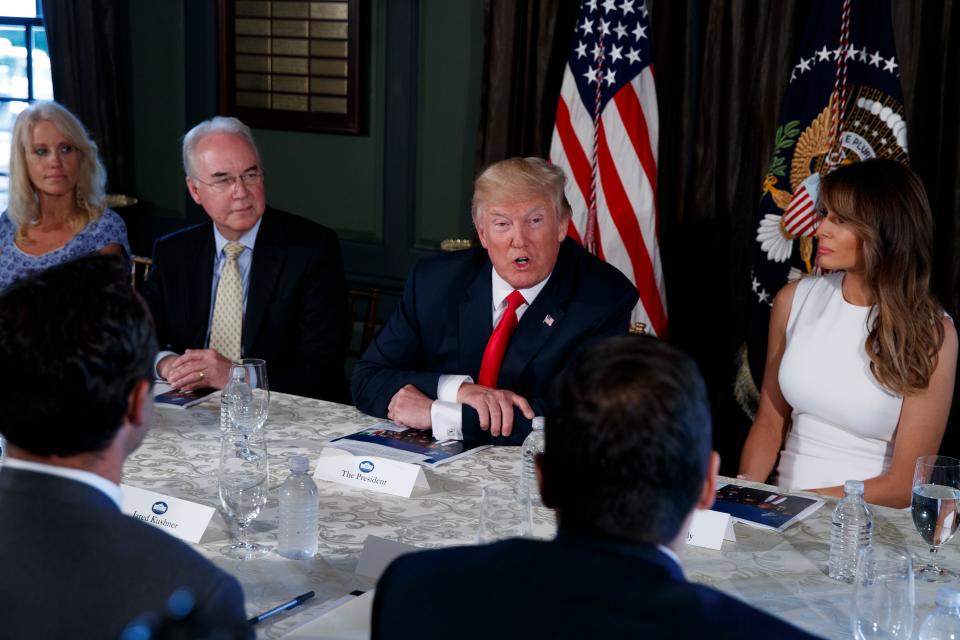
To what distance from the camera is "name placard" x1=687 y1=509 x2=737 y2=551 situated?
6.49 ft

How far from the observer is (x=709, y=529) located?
1.99 meters

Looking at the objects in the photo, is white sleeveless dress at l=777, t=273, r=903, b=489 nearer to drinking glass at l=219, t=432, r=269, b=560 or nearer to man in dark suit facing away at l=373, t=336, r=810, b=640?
drinking glass at l=219, t=432, r=269, b=560

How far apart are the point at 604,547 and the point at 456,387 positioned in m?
1.61

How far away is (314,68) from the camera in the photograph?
16.0 feet

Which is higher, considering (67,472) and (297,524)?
(67,472)

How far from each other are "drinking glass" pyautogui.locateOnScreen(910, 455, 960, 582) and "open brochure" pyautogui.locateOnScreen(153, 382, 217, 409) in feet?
5.70

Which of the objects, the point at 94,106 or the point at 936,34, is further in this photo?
the point at 94,106

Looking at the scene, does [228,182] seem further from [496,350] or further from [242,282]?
[496,350]

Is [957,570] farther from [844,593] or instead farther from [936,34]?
[936,34]

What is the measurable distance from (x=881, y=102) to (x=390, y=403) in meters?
1.94

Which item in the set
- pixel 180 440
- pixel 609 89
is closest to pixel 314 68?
pixel 609 89

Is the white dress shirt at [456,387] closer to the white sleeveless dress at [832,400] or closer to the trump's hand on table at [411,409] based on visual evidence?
the trump's hand on table at [411,409]

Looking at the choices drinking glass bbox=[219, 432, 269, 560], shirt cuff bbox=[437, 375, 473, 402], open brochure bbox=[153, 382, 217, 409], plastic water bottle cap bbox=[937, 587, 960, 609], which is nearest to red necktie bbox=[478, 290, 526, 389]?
shirt cuff bbox=[437, 375, 473, 402]

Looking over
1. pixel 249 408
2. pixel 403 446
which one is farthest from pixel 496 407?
pixel 249 408
